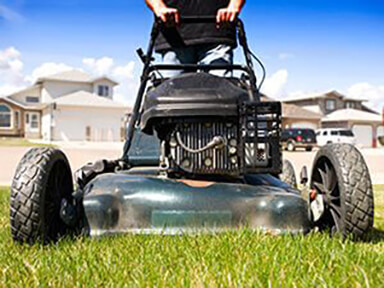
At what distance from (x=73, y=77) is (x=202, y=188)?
40.9 m

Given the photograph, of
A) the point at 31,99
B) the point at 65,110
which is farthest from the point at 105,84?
the point at 65,110

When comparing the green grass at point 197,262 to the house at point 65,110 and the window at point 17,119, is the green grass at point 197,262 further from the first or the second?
the window at point 17,119

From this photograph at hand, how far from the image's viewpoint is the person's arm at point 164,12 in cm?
288

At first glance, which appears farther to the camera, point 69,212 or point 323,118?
point 323,118

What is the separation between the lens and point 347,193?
2.37 m

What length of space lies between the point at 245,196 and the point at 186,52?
120cm

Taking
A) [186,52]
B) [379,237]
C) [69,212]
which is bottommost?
[379,237]

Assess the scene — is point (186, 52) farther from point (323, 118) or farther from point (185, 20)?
point (323, 118)

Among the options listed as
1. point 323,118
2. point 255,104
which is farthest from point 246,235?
point 323,118

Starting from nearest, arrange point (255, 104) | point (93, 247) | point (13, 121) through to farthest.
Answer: point (93, 247)
point (255, 104)
point (13, 121)

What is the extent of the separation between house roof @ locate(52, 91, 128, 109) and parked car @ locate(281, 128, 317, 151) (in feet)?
46.1

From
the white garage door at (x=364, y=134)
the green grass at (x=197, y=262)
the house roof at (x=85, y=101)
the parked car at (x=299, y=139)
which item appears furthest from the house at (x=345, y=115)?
the green grass at (x=197, y=262)

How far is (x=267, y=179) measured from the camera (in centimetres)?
319

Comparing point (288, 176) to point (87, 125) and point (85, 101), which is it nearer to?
point (87, 125)
